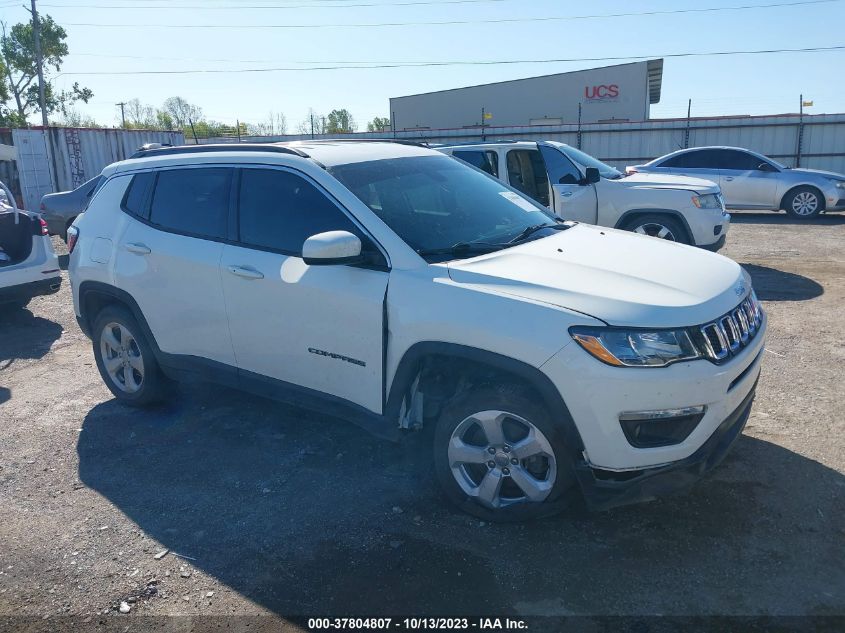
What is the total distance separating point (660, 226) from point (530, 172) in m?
1.85

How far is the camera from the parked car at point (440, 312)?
3.04 meters

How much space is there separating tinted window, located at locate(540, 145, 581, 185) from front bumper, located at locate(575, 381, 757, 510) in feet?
21.4

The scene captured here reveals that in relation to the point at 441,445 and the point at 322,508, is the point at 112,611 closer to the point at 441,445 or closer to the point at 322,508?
the point at 322,508

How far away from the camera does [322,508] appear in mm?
3756

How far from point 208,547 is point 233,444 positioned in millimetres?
1190

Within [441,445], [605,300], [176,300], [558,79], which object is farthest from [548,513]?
[558,79]

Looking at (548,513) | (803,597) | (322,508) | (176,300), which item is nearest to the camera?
(803,597)

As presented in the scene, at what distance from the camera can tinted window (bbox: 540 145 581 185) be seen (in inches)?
365

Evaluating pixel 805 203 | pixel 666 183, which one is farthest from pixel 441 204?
pixel 805 203

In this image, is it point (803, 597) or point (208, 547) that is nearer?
point (803, 597)

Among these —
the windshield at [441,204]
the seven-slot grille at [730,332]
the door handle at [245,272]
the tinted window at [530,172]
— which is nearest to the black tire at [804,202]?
the tinted window at [530,172]

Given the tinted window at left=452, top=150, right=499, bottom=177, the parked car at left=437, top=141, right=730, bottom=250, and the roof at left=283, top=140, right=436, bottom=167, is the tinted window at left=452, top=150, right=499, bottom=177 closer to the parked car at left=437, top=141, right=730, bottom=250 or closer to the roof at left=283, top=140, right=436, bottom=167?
the parked car at left=437, top=141, right=730, bottom=250

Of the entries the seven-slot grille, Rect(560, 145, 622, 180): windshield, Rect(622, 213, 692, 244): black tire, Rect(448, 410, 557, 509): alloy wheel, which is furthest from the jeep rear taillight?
Rect(560, 145, 622, 180): windshield

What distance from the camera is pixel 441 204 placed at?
4.21 meters
